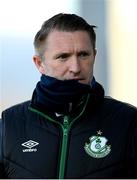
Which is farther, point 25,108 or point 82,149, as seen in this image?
point 25,108

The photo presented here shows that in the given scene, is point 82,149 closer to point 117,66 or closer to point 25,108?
point 25,108

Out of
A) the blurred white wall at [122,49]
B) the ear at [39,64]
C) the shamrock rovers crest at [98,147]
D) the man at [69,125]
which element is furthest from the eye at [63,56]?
the blurred white wall at [122,49]

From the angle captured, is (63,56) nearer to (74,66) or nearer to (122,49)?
(74,66)

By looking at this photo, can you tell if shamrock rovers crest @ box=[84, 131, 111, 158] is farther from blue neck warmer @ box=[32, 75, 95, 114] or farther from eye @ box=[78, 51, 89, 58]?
eye @ box=[78, 51, 89, 58]

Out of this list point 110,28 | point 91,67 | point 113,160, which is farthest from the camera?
point 110,28

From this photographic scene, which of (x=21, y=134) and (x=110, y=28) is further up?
(x=110, y=28)

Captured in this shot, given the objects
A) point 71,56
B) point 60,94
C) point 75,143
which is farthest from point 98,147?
point 71,56

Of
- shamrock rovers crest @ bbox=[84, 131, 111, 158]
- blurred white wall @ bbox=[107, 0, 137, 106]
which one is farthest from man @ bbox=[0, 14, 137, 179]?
blurred white wall @ bbox=[107, 0, 137, 106]

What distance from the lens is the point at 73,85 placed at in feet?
5.26

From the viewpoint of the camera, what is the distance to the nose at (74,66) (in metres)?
1.60

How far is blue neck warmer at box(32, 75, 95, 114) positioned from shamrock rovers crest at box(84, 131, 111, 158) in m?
0.14

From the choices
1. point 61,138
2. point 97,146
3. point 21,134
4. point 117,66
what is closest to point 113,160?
point 97,146

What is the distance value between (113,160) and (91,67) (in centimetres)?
34

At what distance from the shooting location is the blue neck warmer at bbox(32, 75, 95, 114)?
161 centimetres
